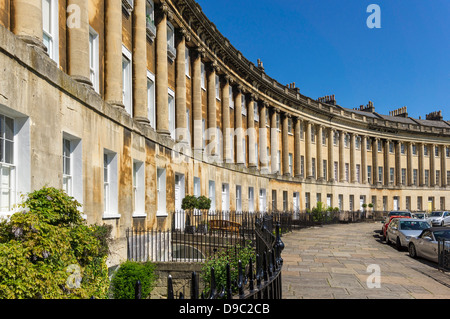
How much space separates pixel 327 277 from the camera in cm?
1305

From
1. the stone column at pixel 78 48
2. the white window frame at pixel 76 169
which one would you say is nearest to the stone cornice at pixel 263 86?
the stone column at pixel 78 48

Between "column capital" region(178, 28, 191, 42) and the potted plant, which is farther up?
"column capital" region(178, 28, 191, 42)

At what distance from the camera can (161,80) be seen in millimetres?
20203

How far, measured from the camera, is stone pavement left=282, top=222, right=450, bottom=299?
1089cm

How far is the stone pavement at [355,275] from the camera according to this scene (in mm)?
10891

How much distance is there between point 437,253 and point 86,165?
12155 millimetres

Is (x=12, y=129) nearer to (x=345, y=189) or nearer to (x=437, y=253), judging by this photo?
(x=437, y=253)

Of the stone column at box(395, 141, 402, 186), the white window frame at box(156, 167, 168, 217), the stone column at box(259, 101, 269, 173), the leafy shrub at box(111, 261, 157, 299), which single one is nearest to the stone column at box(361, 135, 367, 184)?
the stone column at box(395, 141, 402, 186)

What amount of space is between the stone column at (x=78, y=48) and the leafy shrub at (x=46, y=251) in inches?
180

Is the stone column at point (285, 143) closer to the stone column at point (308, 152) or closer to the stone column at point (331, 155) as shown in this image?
the stone column at point (308, 152)

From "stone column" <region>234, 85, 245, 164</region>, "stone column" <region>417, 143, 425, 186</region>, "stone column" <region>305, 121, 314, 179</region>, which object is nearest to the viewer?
"stone column" <region>234, 85, 245, 164</region>

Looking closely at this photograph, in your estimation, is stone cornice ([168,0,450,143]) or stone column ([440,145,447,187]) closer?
stone cornice ([168,0,450,143])

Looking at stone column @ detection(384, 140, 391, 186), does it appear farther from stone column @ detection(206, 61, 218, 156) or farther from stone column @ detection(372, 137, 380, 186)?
stone column @ detection(206, 61, 218, 156)

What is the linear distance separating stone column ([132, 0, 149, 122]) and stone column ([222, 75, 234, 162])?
13.7m
